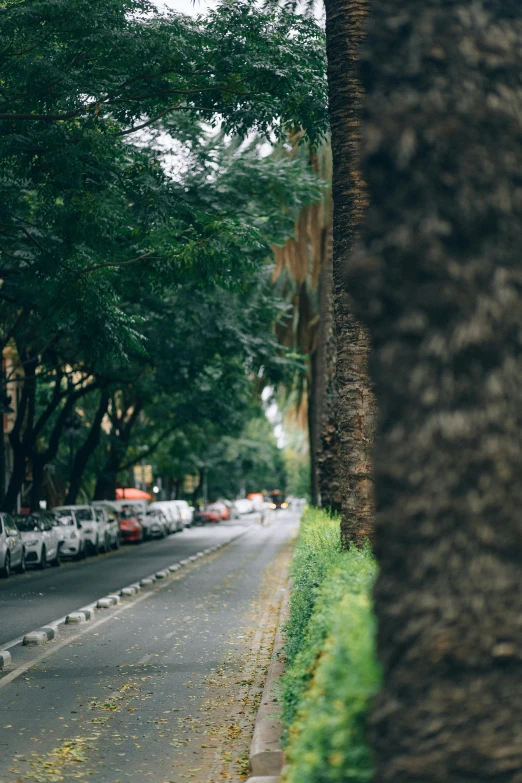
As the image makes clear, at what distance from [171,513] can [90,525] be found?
2216cm

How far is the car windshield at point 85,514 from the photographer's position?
34.3 m

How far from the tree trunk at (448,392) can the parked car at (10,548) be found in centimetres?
2075

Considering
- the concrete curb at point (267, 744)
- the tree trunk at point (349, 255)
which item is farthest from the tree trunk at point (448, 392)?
the tree trunk at point (349, 255)

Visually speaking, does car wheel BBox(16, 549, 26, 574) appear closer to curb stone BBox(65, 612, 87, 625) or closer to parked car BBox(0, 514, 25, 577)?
parked car BBox(0, 514, 25, 577)

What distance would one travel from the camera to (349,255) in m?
11.0

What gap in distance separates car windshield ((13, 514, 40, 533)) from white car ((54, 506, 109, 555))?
16.8ft

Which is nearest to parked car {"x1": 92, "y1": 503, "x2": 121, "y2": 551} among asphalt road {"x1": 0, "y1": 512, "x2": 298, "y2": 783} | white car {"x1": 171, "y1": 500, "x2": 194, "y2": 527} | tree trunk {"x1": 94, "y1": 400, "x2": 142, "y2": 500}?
tree trunk {"x1": 94, "y1": 400, "x2": 142, "y2": 500}

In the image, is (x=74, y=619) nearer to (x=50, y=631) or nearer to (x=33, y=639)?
(x=50, y=631)

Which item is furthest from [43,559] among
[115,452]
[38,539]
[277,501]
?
Result: [277,501]

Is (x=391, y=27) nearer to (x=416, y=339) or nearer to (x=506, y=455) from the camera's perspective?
(x=416, y=339)

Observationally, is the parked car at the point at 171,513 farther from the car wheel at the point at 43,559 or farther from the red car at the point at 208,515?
the car wheel at the point at 43,559

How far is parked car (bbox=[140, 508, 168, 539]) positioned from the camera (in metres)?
47.7

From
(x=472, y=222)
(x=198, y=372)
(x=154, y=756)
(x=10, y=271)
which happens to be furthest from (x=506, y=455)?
(x=198, y=372)

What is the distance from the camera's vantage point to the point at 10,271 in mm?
20594
